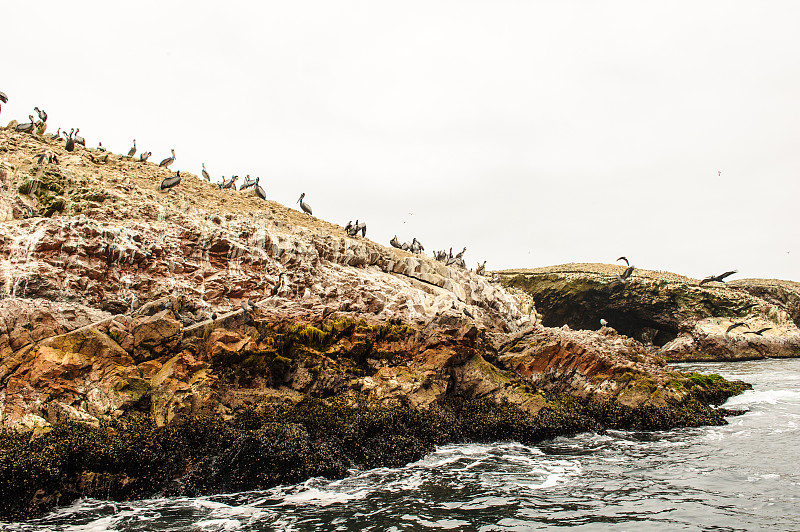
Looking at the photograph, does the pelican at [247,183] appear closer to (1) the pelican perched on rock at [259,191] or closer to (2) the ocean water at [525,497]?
(1) the pelican perched on rock at [259,191]

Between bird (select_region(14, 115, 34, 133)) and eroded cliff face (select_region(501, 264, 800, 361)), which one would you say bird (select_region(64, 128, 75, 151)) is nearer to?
bird (select_region(14, 115, 34, 133))

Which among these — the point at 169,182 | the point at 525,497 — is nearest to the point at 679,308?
the point at 169,182

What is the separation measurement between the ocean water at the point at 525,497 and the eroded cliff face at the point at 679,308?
152 ft

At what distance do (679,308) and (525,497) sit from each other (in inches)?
2362

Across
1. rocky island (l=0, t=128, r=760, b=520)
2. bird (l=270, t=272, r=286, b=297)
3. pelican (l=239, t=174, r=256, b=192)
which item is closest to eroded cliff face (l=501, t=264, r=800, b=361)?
rocky island (l=0, t=128, r=760, b=520)

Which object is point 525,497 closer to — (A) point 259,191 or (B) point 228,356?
(B) point 228,356

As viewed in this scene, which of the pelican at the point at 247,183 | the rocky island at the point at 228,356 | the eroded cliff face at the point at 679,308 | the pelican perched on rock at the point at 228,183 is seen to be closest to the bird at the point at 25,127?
the rocky island at the point at 228,356

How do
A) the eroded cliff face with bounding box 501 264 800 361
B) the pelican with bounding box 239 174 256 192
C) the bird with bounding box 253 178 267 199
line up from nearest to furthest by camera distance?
1. the bird with bounding box 253 178 267 199
2. the pelican with bounding box 239 174 256 192
3. the eroded cliff face with bounding box 501 264 800 361

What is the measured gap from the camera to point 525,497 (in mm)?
11430

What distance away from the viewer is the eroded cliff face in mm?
57469

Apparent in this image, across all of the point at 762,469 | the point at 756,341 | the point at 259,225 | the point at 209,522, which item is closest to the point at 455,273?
the point at 259,225

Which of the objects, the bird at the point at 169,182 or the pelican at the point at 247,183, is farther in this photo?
the pelican at the point at 247,183

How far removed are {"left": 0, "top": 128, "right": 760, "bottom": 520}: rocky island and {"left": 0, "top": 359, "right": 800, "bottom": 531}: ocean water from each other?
780mm

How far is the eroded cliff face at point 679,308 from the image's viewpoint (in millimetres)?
57469
